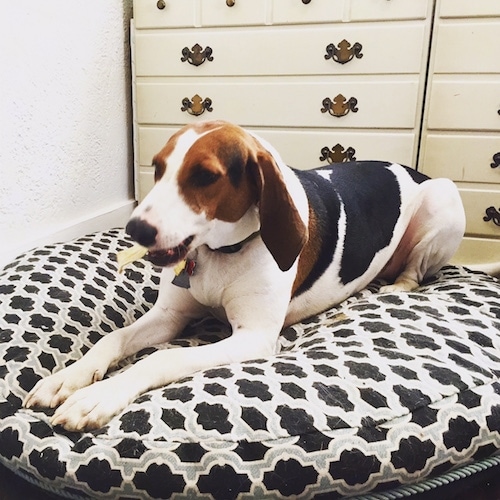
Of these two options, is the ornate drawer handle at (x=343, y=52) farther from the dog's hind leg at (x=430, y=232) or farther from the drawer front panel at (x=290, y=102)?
the dog's hind leg at (x=430, y=232)

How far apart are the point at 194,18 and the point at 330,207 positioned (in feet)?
3.62

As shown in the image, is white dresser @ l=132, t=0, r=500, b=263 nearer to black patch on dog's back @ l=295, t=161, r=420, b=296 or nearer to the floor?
black patch on dog's back @ l=295, t=161, r=420, b=296

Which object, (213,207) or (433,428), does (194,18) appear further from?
(433,428)

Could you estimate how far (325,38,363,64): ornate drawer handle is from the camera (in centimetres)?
199

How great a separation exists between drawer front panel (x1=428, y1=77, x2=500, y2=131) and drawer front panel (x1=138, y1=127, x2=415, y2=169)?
0.13m

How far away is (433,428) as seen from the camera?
0.93 meters

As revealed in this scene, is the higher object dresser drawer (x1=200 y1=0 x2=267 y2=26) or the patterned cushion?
dresser drawer (x1=200 y1=0 x2=267 y2=26)

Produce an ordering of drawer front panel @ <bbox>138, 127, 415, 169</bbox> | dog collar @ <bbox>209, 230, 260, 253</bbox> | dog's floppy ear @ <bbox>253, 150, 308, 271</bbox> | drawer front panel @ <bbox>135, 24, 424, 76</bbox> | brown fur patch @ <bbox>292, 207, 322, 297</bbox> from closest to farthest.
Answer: dog's floppy ear @ <bbox>253, 150, 308, 271</bbox>
dog collar @ <bbox>209, 230, 260, 253</bbox>
brown fur patch @ <bbox>292, 207, 322, 297</bbox>
drawer front panel @ <bbox>135, 24, 424, 76</bbox>
drawer front panel @ <bbox>138, 127, 415, 169</bbox>

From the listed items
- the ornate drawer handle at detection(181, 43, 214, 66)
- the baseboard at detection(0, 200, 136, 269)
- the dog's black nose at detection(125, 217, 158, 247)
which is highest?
the ornate drawer handle at detection(181, 43, 214, 66)

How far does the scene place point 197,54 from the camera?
85.0 inches

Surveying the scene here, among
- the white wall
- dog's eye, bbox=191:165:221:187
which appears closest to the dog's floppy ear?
dog's eye, bbox=191:165:221:187

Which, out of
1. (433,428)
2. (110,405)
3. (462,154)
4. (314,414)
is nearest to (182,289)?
(110,405)

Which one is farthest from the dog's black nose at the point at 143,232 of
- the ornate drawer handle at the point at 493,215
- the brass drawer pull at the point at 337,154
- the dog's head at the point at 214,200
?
the ornate drawer handle at the point at 493,215

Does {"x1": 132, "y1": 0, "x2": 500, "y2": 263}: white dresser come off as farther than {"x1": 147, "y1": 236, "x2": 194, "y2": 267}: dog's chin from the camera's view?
Yes
